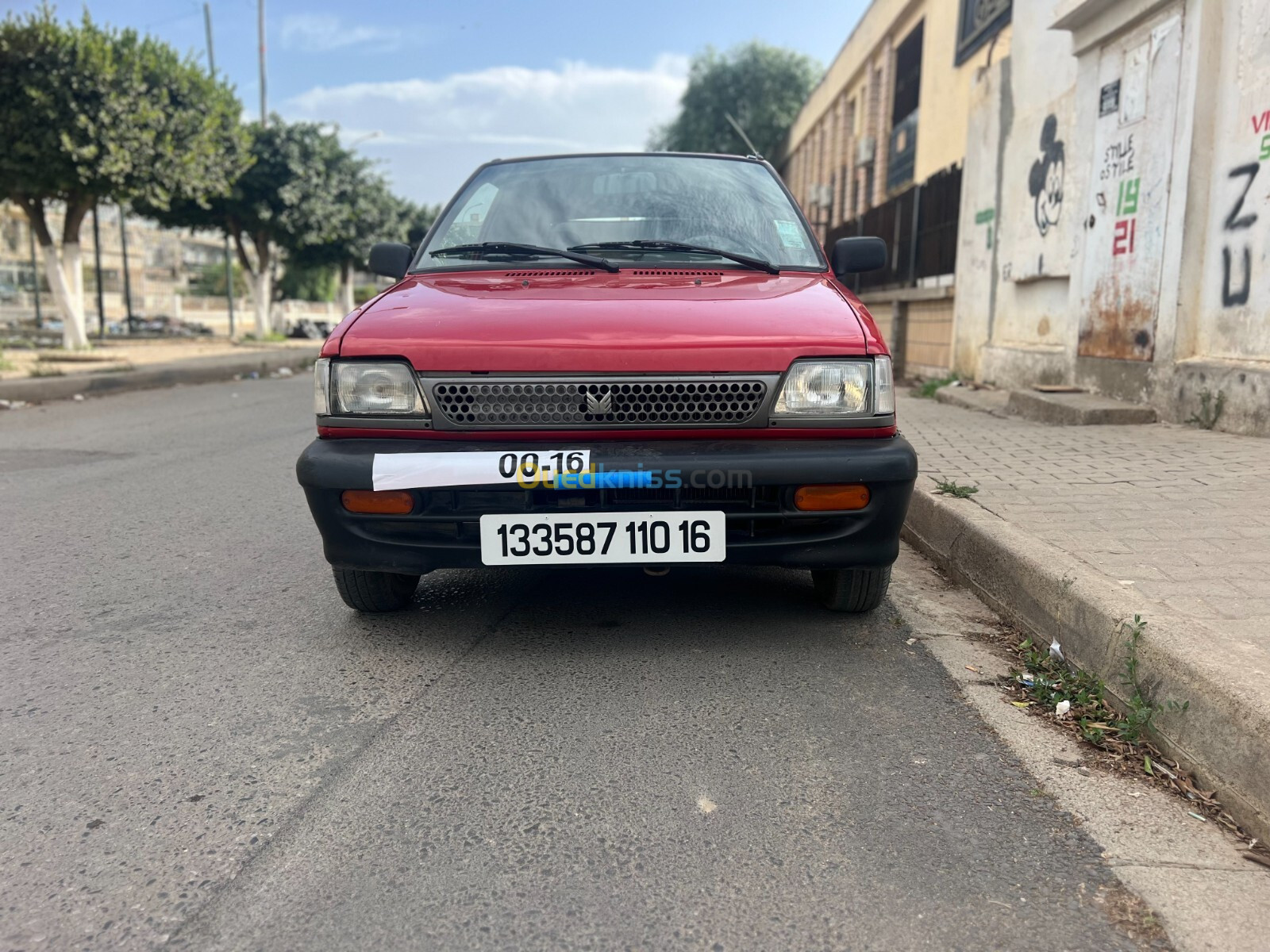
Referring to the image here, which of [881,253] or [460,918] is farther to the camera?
[881,253]

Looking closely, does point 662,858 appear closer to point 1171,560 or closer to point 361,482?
point 361,482

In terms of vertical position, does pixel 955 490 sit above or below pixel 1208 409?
below

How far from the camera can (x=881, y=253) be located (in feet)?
14.2

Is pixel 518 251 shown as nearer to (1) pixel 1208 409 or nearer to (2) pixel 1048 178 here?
(1) pixel 1208 409

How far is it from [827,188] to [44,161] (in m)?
19.4

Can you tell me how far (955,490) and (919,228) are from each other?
9622mm

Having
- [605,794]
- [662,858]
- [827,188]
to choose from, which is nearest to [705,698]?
[605,794]

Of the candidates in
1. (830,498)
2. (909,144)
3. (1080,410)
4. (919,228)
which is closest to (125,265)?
(909,144)

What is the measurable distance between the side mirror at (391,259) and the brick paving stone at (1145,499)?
2.73m

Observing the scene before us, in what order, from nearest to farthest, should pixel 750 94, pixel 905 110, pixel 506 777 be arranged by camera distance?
1. pixel 506 777
2. pixel 905 110
3. pixel 750 94

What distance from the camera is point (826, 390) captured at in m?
3.06

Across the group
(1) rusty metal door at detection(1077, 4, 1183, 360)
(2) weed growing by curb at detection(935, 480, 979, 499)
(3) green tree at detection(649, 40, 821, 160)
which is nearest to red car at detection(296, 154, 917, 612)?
(2) weed growing by curb at detection(935, 480, 979, 499)

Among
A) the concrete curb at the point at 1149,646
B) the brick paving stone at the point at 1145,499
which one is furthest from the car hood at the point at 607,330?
the brick paving stone at the point at 1145,499

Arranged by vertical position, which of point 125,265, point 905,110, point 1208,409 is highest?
point 905,110
